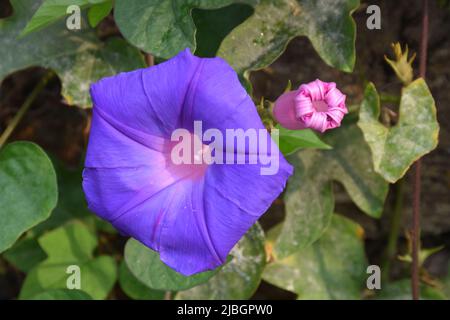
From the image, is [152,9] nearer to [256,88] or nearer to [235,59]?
[235,59]

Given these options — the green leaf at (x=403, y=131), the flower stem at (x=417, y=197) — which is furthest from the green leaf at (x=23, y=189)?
the flower stem at (x=417, y=197)

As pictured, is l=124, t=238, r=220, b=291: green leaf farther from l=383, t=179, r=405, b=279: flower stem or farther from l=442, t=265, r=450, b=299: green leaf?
l=442, t=265, r=450, b=299: green leaf

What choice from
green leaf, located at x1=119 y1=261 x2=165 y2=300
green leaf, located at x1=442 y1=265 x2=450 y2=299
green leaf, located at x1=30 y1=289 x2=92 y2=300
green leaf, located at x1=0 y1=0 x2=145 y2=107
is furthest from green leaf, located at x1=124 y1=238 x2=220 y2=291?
green leaf, located at x1=442 y1=265 x2=450 y2=299

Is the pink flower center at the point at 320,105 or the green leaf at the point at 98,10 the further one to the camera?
the green leaf at the point at 98,10

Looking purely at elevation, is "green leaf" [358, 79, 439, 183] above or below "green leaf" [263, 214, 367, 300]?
above

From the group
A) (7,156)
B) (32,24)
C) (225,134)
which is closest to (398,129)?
(225,134)

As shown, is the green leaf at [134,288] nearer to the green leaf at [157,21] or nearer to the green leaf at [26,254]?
the green leaf at [26,254]
